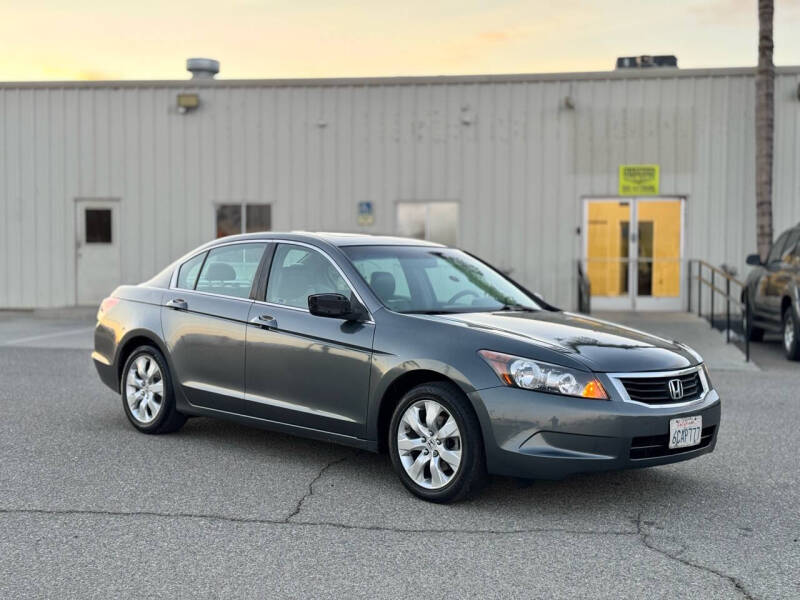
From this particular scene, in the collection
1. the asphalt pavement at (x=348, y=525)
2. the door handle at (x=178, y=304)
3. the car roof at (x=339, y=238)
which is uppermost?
the car roof at (x=339, y=238)

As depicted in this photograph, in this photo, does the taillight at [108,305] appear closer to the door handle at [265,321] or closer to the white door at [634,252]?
the door handle at [265,321]

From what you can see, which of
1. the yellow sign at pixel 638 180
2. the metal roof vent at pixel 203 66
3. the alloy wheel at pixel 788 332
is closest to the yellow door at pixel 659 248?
the yellow sign at pixel 638 180

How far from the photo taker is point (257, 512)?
17.9ft

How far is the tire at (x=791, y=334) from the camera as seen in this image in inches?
518

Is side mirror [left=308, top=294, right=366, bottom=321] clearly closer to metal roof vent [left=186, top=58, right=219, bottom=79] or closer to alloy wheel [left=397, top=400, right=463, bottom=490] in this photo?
alloy wheel [left=397, top=400, right=463, bottom=490]

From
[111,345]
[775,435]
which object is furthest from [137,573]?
[775,435]

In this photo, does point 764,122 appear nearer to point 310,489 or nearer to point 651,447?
point 651,447

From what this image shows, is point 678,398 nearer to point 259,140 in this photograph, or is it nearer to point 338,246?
point 338,246

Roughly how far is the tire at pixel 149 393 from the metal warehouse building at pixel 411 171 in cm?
1337

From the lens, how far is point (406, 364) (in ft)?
18.7

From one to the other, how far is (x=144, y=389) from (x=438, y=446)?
2.96 metres

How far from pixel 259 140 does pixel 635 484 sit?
16.3 m

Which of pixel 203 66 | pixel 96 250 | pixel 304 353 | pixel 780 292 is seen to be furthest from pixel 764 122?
pixel 304 353

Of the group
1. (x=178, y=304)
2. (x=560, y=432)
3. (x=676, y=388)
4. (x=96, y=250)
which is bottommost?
(x=560, y=432)
